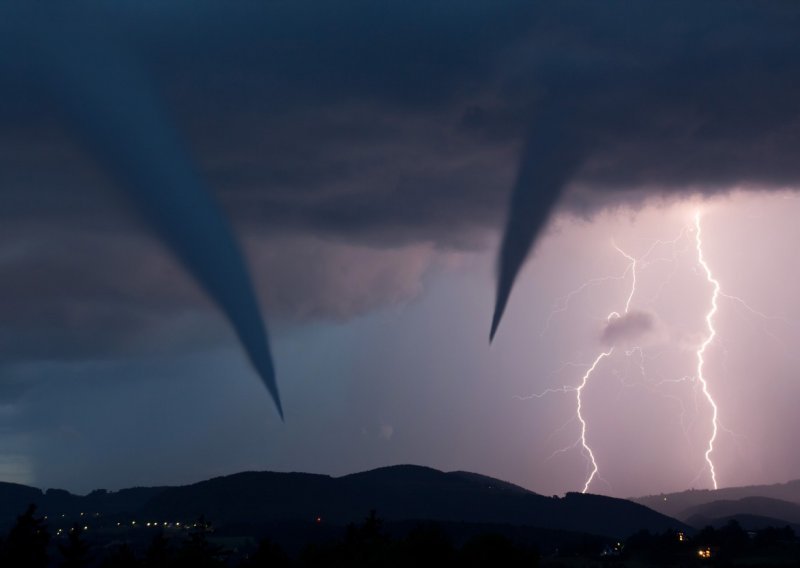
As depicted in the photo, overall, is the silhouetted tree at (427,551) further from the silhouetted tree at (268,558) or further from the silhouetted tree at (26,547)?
the silhouetted tree at (26,547)

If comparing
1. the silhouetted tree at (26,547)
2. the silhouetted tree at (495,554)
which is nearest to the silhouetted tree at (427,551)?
the silhouetted tree at (495,554)

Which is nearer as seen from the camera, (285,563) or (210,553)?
(210,553)

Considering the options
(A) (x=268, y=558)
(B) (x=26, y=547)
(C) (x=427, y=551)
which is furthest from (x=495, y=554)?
(B) (x=26, y=547)

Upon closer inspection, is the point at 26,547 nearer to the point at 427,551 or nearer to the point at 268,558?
the point at 268,558

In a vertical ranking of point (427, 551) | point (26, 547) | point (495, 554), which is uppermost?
point (427, 551)

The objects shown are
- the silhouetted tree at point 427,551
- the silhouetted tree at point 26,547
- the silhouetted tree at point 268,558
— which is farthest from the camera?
the silhouetted tree at point 268,558

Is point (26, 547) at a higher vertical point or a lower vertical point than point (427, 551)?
lower

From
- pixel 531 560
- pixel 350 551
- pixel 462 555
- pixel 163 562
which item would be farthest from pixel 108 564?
pixel 531 560

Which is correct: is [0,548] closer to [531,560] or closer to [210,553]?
[210,553]

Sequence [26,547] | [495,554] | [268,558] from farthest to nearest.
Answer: [268,558]
[495,554]
[26,547]

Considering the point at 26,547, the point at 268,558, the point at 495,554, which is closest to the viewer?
the point at 26,547

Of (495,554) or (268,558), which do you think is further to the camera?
(268,558)
